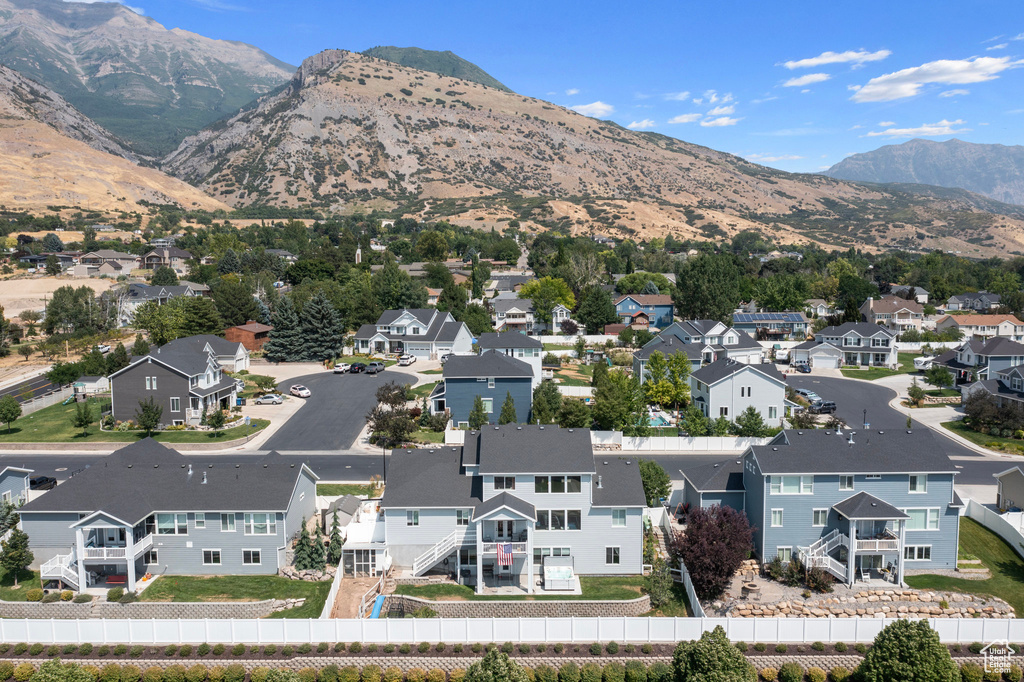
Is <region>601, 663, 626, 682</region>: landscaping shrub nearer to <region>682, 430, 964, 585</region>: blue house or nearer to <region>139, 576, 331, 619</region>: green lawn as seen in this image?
<region>682, 430, 964, 585</region>: blue house

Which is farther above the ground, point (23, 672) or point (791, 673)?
point (23, 672)

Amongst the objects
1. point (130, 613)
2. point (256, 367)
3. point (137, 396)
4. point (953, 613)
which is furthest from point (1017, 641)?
point (256, 367)

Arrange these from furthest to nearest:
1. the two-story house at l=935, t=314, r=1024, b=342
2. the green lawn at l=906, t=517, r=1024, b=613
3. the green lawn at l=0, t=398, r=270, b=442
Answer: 1. the two-story house at l=935, t=314, r=1024, b=342
2. the green lawn at l=0, t=398, r=270, b=442
3. the green lawn at l=906, t=517, r=1024, b=613

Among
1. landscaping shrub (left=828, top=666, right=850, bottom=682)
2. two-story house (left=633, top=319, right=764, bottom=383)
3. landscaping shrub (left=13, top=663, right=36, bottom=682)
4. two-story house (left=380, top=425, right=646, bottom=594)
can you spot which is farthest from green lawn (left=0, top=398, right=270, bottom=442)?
landscaping shrub (left=828, top=666, right=850, bottom=682)

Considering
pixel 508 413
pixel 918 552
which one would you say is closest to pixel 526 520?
pixel 918 552

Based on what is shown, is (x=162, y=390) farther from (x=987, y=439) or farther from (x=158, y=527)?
(x=987, y=439)

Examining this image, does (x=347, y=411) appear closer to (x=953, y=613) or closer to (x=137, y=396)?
(x=137, y=396)
